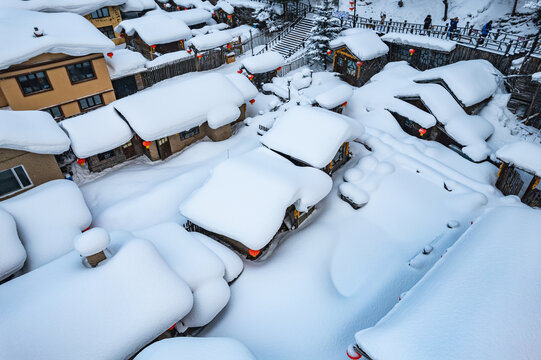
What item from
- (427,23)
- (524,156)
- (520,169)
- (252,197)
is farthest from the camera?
(427,23)

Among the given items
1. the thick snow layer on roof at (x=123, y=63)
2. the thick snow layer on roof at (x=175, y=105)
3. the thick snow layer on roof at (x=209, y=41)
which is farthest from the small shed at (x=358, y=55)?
the thick snow layer on roof at (x=123, y=63)

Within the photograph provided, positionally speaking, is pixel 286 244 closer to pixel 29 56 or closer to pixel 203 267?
pixel 203 267

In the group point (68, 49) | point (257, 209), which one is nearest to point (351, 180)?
point (257, 209)

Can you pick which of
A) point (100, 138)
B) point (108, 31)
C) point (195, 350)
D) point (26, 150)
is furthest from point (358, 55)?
point (108, 31)

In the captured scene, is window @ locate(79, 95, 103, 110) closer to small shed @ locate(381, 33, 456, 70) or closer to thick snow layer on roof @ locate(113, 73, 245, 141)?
thick snow layer on roof @ locate(113, 73, 245, 141)

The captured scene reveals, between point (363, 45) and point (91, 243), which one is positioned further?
point (363, 45)

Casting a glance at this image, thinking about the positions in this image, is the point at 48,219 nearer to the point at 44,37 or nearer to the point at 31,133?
the point at 31,133

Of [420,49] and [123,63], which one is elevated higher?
[123,63]
